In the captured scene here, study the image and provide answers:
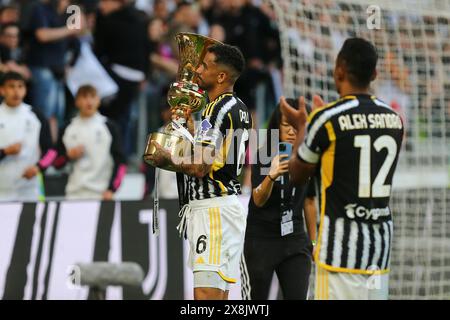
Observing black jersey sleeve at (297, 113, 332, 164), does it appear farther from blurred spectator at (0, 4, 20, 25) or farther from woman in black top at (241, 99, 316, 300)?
blurred spectator at (0, 4, 20, 25)

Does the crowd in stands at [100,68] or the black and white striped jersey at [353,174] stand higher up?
the crowd in stands at [100,68]

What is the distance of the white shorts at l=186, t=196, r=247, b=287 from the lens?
7.10m

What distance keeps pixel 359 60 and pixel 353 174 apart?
0.69m

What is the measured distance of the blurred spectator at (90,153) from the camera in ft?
38.2

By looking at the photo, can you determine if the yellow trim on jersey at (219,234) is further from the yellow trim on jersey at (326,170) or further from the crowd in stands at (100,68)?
the crowd in stands at (100,68)

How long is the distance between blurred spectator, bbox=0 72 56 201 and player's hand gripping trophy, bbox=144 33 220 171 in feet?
14.8

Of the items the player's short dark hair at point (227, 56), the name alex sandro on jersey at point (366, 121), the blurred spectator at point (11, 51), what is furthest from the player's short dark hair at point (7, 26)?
the name alex sandro on jersey at point (366, 121)

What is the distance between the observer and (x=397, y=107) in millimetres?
11641

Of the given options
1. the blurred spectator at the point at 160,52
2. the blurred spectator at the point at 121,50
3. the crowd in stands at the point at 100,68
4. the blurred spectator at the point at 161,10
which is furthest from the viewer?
the blurred spectator at the point at 161,10

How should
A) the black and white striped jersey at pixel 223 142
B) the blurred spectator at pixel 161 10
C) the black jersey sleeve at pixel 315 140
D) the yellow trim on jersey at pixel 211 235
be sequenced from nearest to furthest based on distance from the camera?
the black jersey sleeve at pixel 315 140
the black and white striped jersey at pixel 223 142
the yellow trim on jersey at pixel 211 235
the blurred spectator at pixel 161 10

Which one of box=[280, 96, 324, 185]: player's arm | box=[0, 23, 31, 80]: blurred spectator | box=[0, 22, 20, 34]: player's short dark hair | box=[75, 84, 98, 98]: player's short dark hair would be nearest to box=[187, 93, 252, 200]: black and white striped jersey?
box=[280, 96, 324, 185]: player's arm

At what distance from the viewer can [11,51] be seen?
13.0m

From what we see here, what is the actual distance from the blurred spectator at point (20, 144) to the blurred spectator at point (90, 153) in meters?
0.26

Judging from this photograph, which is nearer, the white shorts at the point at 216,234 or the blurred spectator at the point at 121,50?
the white shorts at the point at 216,234
